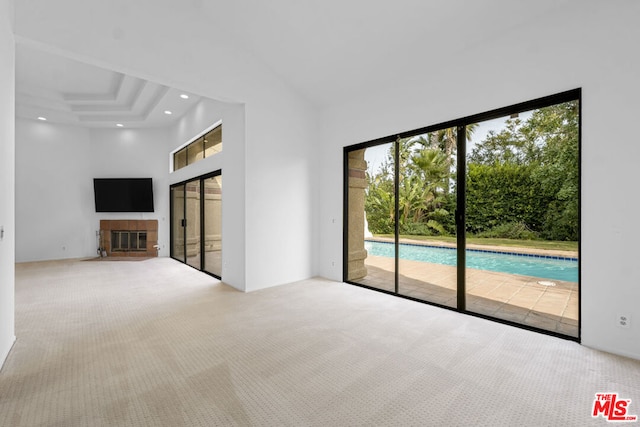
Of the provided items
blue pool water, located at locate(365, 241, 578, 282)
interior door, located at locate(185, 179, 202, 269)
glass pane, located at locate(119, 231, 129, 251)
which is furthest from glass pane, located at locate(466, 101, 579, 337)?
glass pane, located at locate(119, 231, 129, 251)

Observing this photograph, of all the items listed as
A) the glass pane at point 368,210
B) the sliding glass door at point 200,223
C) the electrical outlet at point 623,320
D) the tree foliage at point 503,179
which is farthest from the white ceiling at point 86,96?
the electrical outlet at point 623,320

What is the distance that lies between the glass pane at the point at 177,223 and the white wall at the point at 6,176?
437 cm

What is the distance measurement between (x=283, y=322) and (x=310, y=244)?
2113 mm

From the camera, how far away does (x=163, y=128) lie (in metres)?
8.02

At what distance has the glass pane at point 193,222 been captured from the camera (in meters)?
6.27

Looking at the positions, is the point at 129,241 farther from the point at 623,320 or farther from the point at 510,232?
the point at 623,320

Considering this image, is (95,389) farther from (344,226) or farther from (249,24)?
(249,24)

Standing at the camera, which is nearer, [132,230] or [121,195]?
[121,195]

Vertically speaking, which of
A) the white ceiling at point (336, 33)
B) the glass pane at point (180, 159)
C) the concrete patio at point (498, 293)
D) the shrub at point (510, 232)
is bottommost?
the concrete patio at point (498, 293)

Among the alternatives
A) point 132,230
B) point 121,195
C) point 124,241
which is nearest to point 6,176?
point 121,195

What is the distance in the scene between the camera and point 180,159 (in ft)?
24.1

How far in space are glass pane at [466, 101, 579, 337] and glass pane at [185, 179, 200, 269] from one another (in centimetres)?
505

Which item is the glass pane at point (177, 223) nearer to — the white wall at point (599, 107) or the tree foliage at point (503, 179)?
the tree foliage at point (503, 179)

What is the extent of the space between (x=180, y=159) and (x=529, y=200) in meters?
7.07
